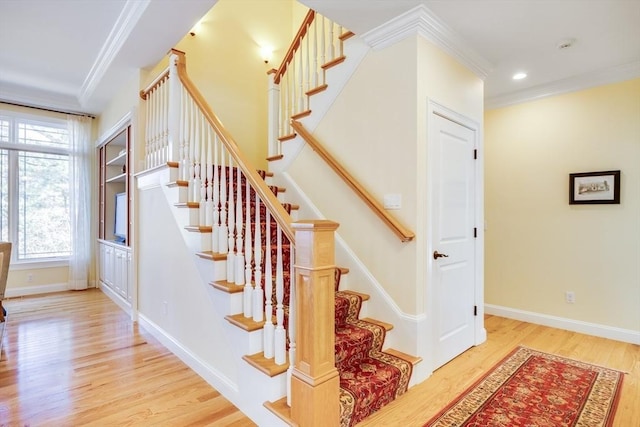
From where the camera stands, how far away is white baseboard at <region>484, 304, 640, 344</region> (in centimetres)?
318

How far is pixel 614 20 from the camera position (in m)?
2.46

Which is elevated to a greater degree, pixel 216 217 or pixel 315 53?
pixel 315 53

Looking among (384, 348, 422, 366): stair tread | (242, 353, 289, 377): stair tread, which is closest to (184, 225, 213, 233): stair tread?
(242, 353, 289, 377): stair tread

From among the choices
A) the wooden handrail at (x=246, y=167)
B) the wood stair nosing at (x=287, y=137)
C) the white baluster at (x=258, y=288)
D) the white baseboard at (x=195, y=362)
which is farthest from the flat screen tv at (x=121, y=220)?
the white baluster at (x=258, y=288)

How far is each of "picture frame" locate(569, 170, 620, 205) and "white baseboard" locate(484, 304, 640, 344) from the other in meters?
1.23

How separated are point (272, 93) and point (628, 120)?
358cm

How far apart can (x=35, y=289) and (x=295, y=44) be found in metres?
5.16

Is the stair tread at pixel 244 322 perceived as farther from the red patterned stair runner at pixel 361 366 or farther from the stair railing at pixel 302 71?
the stair railing at pixel 302 71

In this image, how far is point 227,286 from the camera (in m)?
2.16

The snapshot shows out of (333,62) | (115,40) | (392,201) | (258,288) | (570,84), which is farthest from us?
(570,84)

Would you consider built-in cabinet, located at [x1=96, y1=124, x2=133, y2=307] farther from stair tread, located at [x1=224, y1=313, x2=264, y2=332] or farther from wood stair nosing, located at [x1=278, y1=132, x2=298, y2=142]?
stair tread, located at [x1=224, y1=313, x2=264, y2=332]

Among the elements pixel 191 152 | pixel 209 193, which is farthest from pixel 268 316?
pixel 191 152

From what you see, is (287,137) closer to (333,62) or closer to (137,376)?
(333,62)

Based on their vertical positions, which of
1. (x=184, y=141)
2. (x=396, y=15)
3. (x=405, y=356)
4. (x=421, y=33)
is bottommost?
(x=405, y=356)
